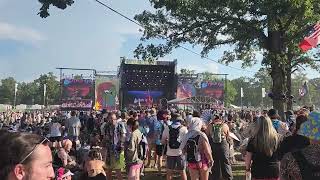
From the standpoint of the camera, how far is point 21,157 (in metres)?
1.90

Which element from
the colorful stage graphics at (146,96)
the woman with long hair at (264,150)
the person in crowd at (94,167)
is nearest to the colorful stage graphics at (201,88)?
the colorful stage graphics at (146,96)

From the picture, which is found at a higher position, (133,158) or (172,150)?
(172,150)

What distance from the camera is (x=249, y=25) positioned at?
59.4 ft

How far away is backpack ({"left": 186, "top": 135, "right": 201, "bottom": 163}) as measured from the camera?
30.9 ft

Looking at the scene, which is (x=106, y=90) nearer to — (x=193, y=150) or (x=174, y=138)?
(x=174, y=138)

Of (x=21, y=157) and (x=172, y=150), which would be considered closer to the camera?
(x=21, y=157)

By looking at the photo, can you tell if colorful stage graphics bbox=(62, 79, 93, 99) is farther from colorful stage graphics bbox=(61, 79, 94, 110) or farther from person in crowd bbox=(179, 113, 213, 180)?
person in crowd bbox=(179, 113, 213, 180)

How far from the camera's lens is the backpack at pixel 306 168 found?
14.8 ft

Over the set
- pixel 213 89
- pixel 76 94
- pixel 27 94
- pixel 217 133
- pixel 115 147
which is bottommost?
pixel 115 147

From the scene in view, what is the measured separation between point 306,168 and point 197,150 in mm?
4967

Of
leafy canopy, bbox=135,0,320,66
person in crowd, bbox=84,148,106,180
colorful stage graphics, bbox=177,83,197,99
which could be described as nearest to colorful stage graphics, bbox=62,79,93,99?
colorful stage graphics, bbox=177,83,197,99

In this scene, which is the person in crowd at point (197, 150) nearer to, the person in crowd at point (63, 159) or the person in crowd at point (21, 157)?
the person in crowd at point (63, 159)

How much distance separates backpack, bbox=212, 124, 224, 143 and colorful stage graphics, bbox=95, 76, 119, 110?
131 ft

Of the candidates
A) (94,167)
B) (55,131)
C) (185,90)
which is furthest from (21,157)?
(185,90)
